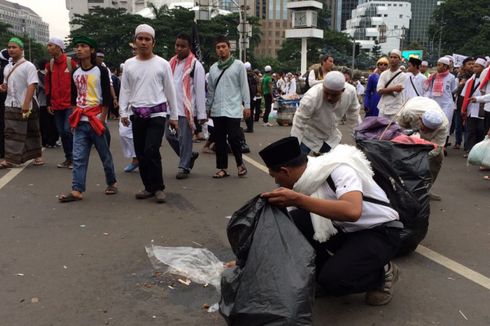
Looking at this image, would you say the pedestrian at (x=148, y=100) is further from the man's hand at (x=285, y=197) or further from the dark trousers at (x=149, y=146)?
the man's hand at (x=285, y=197)

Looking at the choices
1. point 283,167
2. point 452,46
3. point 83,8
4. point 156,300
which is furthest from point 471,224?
point 83,8

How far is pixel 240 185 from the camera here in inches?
255

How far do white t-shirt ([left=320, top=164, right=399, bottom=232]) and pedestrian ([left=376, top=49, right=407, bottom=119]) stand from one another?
469cm

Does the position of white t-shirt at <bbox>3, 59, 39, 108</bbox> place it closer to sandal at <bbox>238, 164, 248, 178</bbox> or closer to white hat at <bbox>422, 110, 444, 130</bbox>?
sandal at <bbox>238, 164, 248, 178</bbox>

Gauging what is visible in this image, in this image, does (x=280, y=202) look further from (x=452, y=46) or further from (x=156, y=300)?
(x=452, y=46)

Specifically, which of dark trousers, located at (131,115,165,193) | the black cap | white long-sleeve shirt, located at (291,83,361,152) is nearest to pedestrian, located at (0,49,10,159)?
dark trousers, located at (131,115,165,193)

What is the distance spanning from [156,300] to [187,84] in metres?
4.00

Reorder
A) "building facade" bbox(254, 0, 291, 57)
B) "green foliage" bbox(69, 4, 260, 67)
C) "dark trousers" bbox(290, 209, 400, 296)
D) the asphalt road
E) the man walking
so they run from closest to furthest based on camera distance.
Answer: "dark trousers" bbox(290, 209, 400, 296)
the asphalt road
the man walking
"green foliage" bbox(69, 4, 260, 67)
"building facade" bbox(254, 0, 291, 57)

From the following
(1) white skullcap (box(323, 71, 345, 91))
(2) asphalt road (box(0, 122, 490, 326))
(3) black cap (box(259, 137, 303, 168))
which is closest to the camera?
(3) black cap (box(259, 137, 303, 168))

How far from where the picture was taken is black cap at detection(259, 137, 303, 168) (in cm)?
284

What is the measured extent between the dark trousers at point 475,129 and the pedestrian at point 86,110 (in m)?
6.43

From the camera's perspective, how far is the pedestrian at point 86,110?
18.2 ft

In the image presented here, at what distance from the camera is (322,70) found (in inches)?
290

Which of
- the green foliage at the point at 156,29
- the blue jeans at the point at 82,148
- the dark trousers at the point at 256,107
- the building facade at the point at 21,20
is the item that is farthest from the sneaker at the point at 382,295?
the building facade at the point at 21,20
